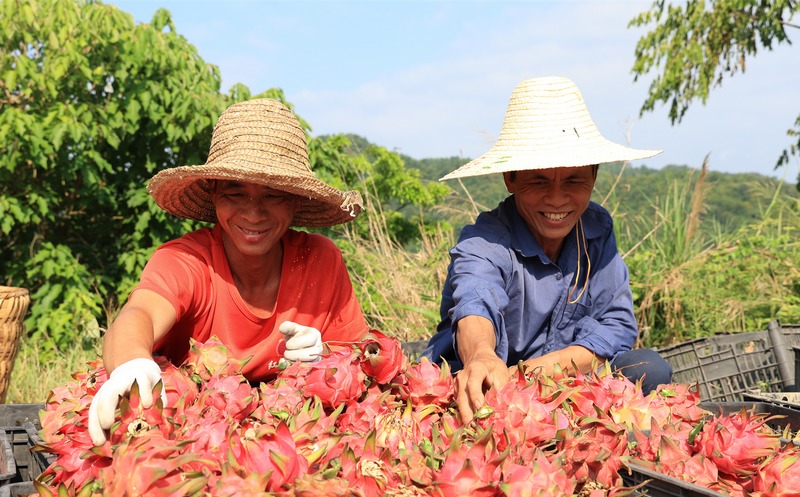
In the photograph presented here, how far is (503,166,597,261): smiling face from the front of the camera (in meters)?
2.35

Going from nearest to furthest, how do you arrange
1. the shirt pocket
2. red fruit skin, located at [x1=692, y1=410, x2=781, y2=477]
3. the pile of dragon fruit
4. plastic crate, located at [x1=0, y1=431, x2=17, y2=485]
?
the pile of dragon fruit, red fruit skin, located at [x1=692, y1=410, x2=781, y2=477], plastic crate, located at [x1=0, y1=431, x2=17, y2=485], the shirt pocket

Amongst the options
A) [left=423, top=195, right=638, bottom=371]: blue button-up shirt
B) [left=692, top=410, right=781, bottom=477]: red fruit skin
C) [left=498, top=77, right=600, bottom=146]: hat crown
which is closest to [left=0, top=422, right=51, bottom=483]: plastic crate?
[left=423, top=195, right=638, bottom=371]: blue button-up shirt

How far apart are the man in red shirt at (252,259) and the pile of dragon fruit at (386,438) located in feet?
1.87

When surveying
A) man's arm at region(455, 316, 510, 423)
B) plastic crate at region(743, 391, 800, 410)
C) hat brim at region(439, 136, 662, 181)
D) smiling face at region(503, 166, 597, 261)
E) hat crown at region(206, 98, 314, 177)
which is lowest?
plastic crate at region(743, 391, 800, 410)

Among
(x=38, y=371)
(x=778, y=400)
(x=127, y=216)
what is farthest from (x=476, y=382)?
(x=127, y=216)

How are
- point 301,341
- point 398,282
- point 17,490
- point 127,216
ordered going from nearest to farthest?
point 17,490
point 301,341
point 398,282
point 127,216

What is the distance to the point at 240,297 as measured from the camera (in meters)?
2.39

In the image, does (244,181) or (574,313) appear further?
(574,313)

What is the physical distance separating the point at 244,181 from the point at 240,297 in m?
0.38

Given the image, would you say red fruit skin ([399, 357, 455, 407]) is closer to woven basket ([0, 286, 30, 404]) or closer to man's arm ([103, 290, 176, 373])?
man's arm ([103, 290, 176, 373])

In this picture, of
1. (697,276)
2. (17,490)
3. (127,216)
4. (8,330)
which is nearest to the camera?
(17,490)

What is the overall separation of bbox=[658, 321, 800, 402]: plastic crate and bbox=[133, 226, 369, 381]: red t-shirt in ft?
4.62

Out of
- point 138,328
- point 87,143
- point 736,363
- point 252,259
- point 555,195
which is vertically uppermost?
point 87,143

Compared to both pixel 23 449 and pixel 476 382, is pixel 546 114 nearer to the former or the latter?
pixel 476 382
